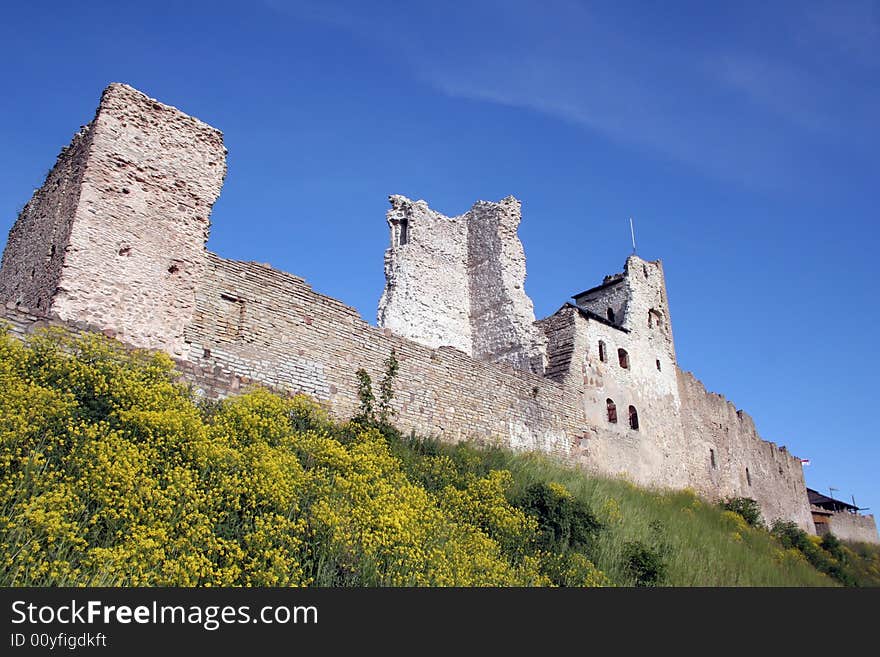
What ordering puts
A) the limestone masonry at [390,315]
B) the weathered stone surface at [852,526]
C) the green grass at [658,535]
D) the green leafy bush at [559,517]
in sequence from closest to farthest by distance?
1. the green leafy bush at [559,517]
2. the limestone masonry at [390,315]
3. the green grass at [658,535]
4. the weathered stone surface at [852,526]

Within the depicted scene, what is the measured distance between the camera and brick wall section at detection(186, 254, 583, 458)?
11.3 metres

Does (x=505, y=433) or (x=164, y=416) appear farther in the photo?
(x=505, y=433)

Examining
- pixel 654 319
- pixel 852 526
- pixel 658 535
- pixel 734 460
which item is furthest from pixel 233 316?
pixel 852 526

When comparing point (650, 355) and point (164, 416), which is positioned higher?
point (650, 355)

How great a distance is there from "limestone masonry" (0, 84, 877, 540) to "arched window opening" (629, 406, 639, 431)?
0.05 metres

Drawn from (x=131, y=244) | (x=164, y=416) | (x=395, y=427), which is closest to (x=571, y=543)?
(x=395, y=427)

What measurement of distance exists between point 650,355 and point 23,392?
19.6m

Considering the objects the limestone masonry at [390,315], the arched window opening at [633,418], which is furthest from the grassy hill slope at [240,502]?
the arched window opening at [633,418]

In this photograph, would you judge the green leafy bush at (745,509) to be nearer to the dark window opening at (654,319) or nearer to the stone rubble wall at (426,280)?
the dark window opening at (654,319)

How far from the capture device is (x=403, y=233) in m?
21.3

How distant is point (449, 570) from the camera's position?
7199mm

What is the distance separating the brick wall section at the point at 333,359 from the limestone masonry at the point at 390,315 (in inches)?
1.3

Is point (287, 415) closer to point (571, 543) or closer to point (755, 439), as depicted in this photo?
point (571, 543)

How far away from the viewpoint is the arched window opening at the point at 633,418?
823 inches
